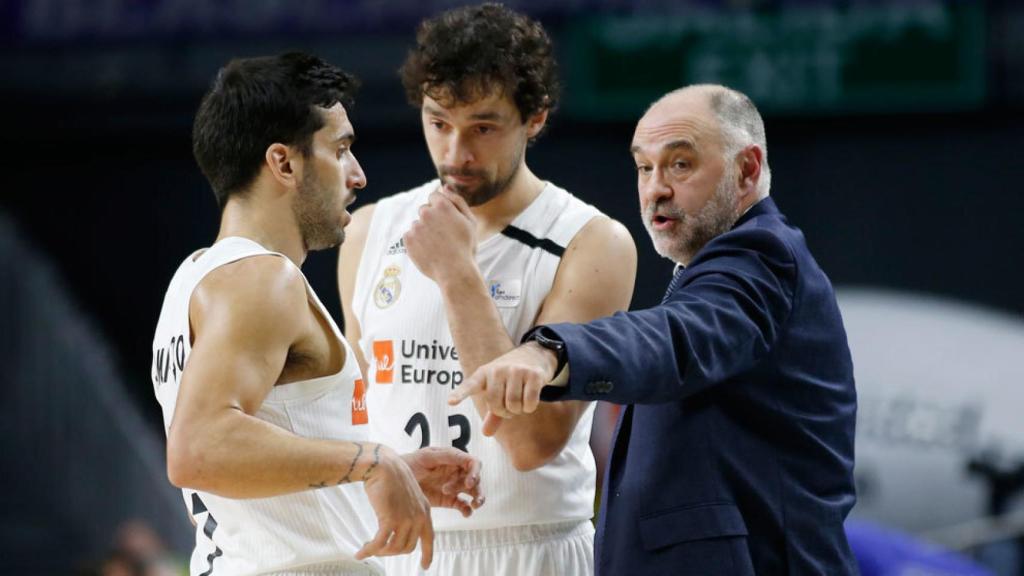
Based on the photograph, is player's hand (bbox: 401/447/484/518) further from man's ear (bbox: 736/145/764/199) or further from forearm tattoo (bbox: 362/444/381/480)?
man's ear (bbox: 736/145/764/199)

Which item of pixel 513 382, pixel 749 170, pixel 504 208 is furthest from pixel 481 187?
pixel 513 382

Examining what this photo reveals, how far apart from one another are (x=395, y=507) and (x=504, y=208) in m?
1.35

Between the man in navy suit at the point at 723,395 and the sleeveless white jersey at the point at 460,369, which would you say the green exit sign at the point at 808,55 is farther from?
the man in navy suit at the point at 723,395

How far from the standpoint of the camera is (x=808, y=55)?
32.8 ft

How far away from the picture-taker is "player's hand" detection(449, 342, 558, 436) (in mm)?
2883

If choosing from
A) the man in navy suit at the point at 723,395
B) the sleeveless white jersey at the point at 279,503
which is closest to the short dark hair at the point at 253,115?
the sleeveless white jersey at the point at 279,503

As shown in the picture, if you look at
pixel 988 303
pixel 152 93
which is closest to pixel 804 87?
pixel 988 303

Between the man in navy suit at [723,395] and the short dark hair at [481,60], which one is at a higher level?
the short dark hair at [481,60]

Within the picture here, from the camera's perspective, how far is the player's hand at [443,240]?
3711mm

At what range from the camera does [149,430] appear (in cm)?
1191

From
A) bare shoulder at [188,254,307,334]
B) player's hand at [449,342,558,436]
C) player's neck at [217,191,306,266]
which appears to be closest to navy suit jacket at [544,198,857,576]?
player's hand at [449,342,558,436]

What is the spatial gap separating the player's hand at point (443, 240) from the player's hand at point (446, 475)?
1.49 ft

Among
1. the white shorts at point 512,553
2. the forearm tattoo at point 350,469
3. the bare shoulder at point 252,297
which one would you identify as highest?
the bare shoulder at point 252,297

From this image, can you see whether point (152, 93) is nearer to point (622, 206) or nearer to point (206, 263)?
point (622, 206)
